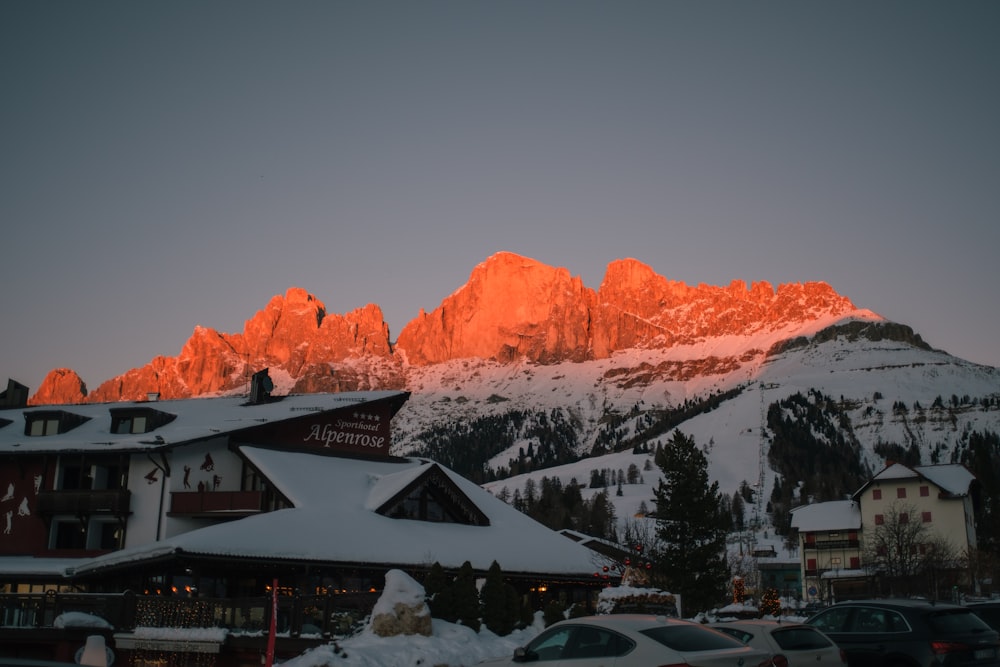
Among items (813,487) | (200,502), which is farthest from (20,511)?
(813,487)

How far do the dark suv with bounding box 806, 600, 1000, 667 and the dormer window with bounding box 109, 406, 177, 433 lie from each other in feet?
114

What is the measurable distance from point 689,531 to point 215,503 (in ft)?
73.0

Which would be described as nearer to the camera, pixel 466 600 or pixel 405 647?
pixel 405 647

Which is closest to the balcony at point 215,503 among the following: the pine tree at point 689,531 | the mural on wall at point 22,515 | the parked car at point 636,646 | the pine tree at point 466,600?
the mural on wall at point 22,515

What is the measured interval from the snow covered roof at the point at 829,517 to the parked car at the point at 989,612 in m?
73.1

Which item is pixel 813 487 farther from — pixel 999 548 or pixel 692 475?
pixel 692 475

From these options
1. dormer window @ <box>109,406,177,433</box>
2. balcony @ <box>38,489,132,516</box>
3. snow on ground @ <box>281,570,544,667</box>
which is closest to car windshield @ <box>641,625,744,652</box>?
snow on ground @ <box>281,570,544,667</box>

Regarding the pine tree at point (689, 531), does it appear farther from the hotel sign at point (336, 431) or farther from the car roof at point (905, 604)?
the car roof at point (905, 604)

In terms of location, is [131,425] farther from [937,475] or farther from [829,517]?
[937,475]

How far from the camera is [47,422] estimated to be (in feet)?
151

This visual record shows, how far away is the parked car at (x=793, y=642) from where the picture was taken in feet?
52.3

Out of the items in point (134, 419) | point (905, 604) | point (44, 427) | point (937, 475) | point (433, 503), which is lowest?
point (905, 604)

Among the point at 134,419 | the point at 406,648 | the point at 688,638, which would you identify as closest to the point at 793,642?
the point at 688,638

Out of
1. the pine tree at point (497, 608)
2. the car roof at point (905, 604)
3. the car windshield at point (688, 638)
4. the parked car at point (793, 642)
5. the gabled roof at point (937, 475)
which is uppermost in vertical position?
the gabled roof at point (937, 475)
